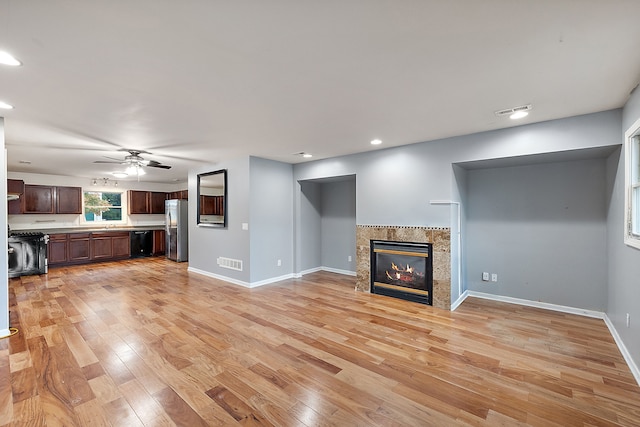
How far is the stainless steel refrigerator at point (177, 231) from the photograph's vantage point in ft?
26.0

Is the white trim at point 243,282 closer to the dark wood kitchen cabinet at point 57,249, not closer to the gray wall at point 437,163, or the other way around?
the gray wall at point 437,163

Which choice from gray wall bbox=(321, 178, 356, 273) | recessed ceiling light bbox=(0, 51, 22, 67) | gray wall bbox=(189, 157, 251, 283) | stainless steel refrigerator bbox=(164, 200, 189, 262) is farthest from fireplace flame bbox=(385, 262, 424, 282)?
stainless steel refrigerator bbox=(164, 200, 189, 262)

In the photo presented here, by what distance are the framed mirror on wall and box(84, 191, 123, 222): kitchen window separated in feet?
14.3

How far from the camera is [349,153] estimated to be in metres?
4.99

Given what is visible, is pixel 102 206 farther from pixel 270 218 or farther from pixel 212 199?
pixel 270 218

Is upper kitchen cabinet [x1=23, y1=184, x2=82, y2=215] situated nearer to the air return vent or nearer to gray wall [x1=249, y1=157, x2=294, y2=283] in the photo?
gray wall [x1=249, y1=157, x2=294, y2=283]

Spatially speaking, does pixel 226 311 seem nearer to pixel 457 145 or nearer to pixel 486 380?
pixel 486 380

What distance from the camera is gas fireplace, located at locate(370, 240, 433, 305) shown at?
4.18 meters

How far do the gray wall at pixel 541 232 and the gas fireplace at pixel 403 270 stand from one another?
0.87m

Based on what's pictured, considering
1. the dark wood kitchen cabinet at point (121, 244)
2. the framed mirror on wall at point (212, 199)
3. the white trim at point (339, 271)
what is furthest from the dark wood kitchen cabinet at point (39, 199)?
the white trim at point (339, 271)

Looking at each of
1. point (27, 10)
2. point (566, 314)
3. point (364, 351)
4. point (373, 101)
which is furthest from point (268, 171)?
point (566, 314)

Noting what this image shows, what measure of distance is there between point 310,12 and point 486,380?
9.26 feet

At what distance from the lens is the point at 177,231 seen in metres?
7.98

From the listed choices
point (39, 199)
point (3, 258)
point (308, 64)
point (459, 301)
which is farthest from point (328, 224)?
point (39, 199)
